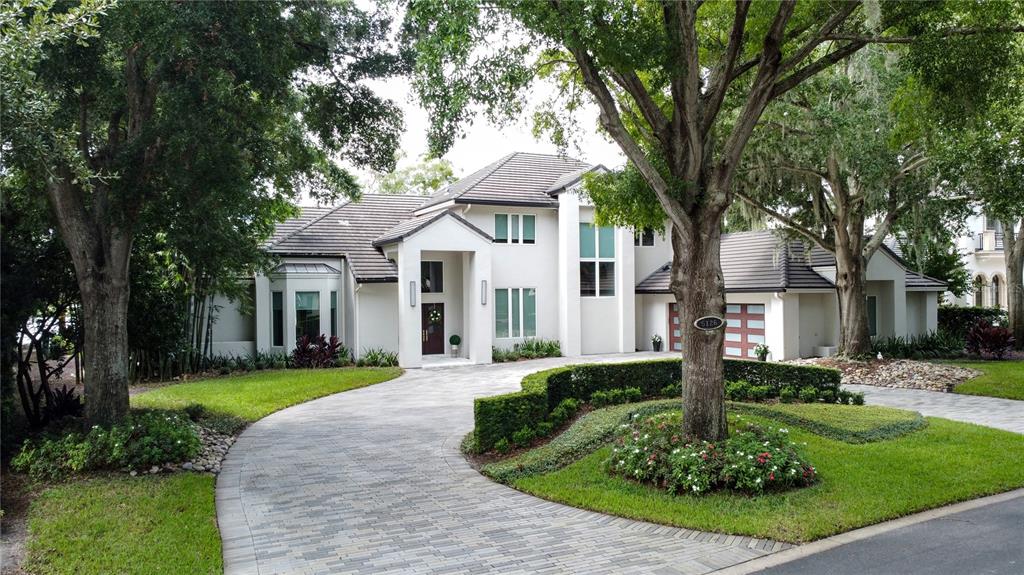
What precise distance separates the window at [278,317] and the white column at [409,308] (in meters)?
4.03

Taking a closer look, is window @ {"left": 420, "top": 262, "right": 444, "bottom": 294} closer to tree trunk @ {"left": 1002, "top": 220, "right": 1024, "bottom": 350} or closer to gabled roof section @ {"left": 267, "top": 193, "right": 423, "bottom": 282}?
gabled roof section @ {"left": 267, "top": 193, "right": 423, "bottom": 282}

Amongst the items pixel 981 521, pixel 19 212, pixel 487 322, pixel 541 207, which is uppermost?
pixel 541 207

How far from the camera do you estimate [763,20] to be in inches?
390

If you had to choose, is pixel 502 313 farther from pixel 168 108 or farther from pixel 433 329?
pixel 168 108

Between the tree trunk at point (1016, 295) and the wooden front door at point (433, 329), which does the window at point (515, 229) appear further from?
the tree trunk at point (1016, 295)

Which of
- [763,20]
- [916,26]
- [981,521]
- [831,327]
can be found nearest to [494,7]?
[763,20]

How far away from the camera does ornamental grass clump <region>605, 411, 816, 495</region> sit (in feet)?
27.4

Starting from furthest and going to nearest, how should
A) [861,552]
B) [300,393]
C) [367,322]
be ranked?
[367,322] → [300,393] → [861,552]

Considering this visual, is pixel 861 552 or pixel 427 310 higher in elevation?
pixel 427 310

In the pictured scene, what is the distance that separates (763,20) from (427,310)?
1807cm

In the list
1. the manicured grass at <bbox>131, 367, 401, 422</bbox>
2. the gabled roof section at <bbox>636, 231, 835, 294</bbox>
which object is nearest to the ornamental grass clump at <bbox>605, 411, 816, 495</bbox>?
the manicured grass at <bbox>131, 367, 401, 422</bbox>

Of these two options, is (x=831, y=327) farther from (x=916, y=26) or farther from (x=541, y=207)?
(x=916, y=26)

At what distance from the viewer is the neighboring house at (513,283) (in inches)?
948

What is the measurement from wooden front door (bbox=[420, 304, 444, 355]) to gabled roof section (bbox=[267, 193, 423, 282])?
87.6 inches
